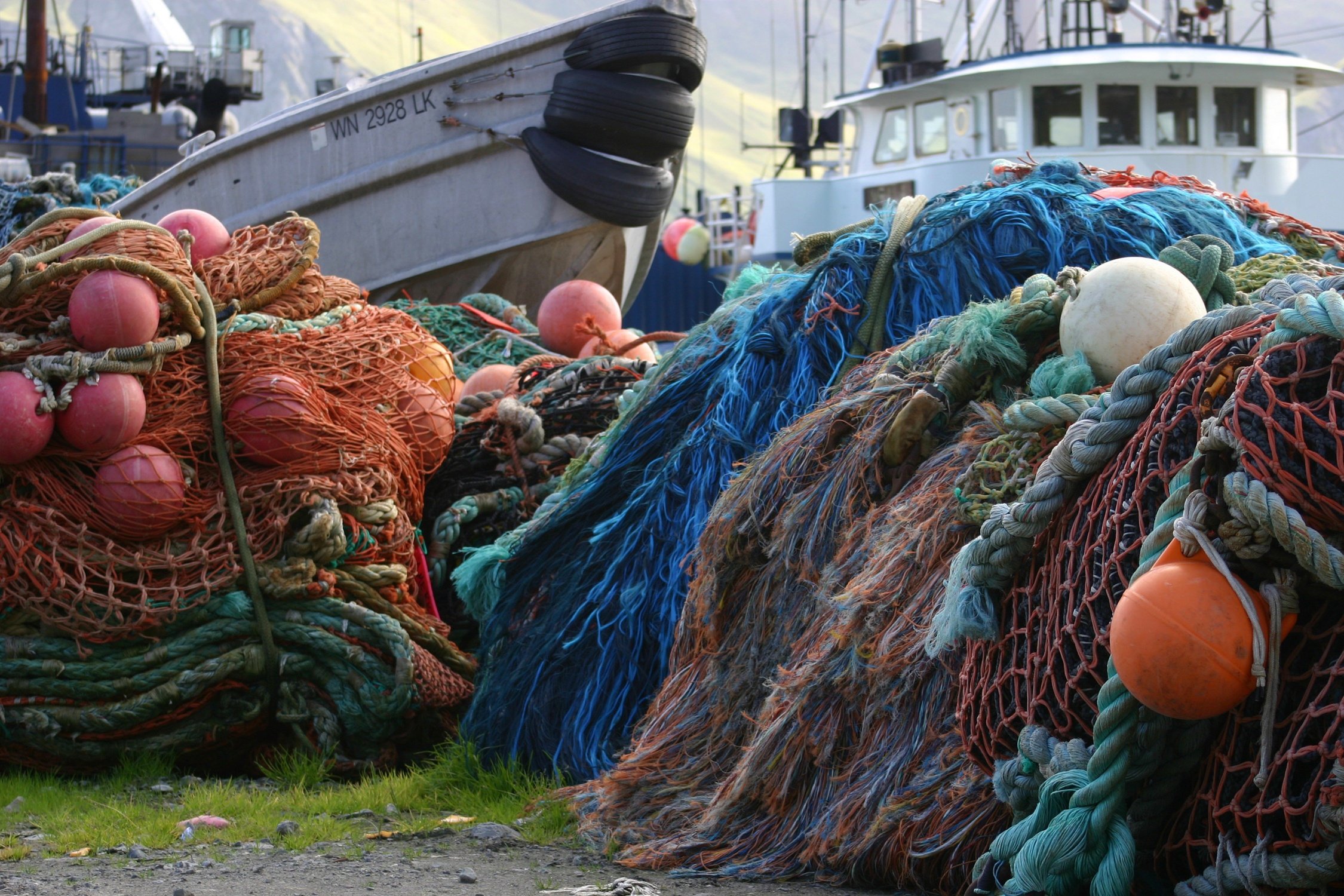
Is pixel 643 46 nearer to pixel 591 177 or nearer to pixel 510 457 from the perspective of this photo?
pixel 591 177

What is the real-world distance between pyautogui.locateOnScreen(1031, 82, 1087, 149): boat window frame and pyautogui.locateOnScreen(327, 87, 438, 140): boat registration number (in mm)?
7936

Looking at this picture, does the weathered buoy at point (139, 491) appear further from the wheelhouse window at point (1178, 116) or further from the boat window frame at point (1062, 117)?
the wheelhouse window at point (1178, 116)

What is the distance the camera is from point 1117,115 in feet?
52.5

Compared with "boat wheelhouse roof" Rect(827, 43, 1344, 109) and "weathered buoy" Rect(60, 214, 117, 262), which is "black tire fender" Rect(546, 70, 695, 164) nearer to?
"weathered buoy" Rect(60, 214, 117, 262)

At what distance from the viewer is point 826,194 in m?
19.8

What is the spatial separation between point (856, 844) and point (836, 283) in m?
1.80

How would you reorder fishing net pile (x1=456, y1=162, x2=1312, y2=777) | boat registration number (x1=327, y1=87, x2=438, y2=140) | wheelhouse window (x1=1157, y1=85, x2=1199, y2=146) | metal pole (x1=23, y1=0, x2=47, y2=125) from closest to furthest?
fishing net pile (x1=456, y1=162, x2=1312, y2=777) → boat registration number (x1=327, y1=87, x2=438, y2=140) → wheelhouse window (x1=1157, y1=85, x2=1199, y2=146) → metal pole (x1=23, y1=0, x2=47, y2=125)

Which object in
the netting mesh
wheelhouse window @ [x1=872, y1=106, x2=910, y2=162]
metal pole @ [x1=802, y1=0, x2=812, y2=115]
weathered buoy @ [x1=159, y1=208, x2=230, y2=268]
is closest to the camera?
the netting mesh

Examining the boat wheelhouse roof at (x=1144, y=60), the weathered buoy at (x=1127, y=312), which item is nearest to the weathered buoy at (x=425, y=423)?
the weathered buoy at (x=1127, y=312)

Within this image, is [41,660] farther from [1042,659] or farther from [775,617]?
[1042,659]

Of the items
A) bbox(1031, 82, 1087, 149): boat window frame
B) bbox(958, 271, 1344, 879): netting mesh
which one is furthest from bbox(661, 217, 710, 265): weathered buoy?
bbox(958, 271, 1344, 879): netting mesh

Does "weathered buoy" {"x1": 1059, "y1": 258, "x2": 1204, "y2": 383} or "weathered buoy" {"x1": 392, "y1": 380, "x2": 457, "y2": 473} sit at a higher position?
"weathered buoy" {"x1": 1059, "y1": 258, "x2": 1204, "y2": 383}

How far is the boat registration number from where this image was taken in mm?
10789

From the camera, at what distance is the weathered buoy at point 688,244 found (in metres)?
25.1
